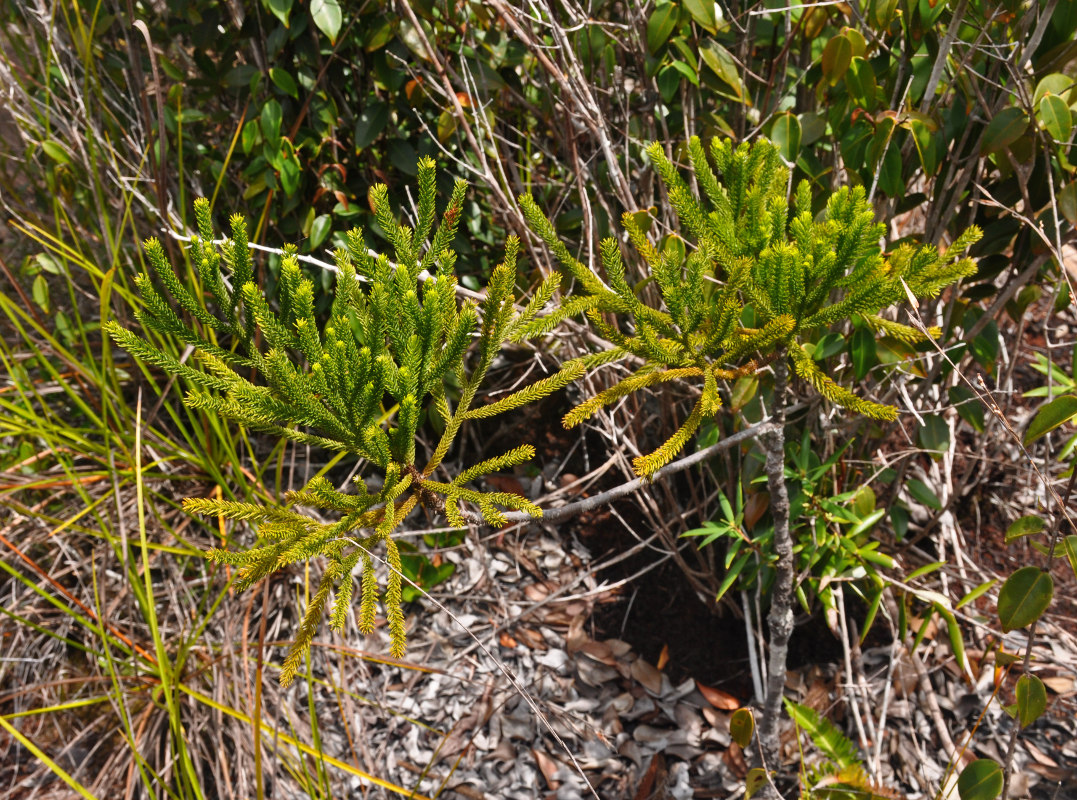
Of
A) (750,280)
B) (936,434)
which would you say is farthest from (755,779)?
(750,280)

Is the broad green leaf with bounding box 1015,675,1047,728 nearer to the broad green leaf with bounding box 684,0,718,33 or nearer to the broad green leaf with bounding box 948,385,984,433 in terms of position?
the broad green leaf with bounding box 948,385,984,433

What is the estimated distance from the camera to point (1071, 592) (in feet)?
6.36

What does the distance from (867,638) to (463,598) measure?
1.06 metres

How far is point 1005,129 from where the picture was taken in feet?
4.25

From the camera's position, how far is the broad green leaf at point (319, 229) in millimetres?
1927

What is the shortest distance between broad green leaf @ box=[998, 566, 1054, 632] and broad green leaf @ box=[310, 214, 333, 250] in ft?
5.18

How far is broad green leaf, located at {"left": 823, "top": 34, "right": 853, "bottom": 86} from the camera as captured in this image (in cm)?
130

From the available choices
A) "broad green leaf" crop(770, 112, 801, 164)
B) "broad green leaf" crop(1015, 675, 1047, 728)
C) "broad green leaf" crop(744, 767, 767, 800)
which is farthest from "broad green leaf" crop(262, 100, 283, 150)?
"broad green leaf" crop(1015, 675, 1047, 728)

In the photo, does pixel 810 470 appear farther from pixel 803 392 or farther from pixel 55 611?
pixel 55 611

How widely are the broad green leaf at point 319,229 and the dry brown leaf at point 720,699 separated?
1460 mm

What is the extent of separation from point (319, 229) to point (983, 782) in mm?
1746

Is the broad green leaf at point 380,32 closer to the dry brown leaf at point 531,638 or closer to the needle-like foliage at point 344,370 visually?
the needle-like foliage at point 344,370

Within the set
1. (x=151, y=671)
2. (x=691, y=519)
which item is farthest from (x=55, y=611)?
(x=691, y=519)

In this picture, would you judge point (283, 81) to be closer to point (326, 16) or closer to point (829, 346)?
point (326, 16)
